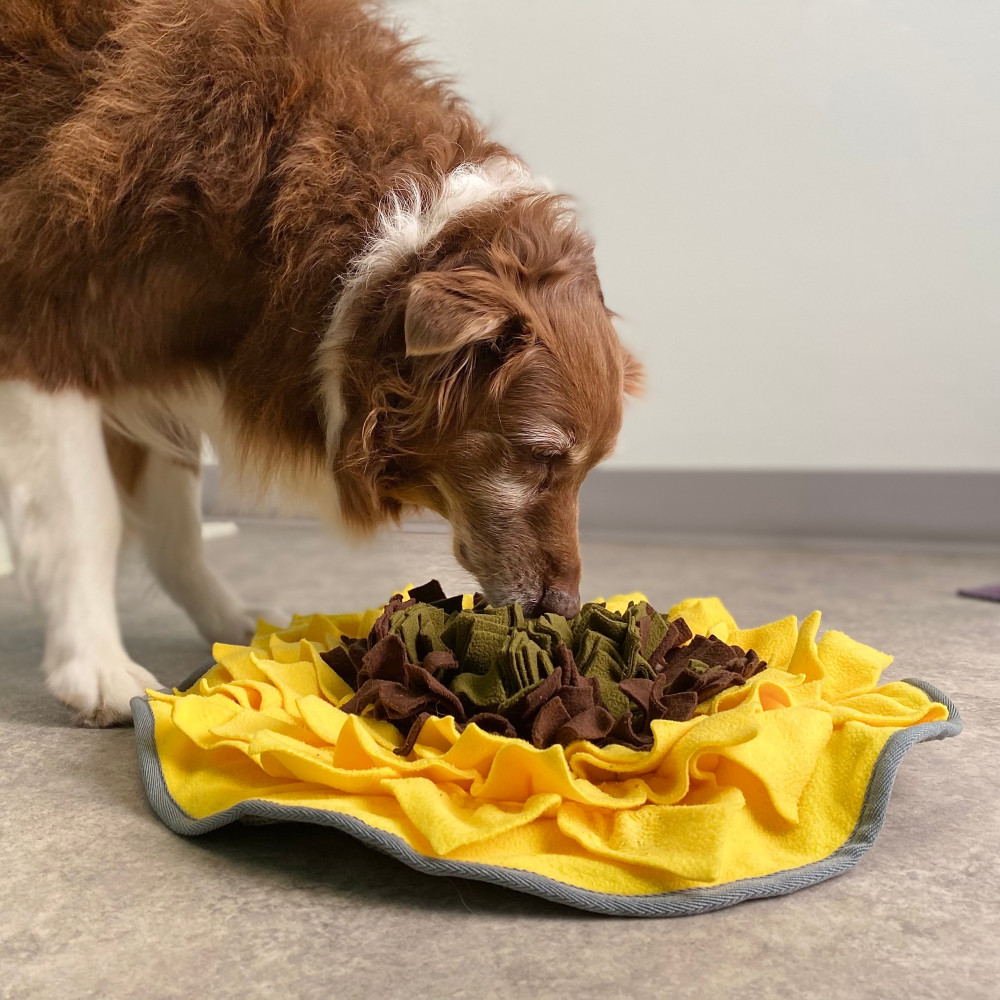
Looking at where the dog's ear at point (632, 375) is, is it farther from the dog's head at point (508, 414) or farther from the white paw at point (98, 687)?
the white paw at point (98, 687)

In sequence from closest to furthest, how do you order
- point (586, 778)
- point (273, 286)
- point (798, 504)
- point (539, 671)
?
1. point (586, 778)
2. point (539, 671)
3. point (273, 286)
4. point (798, 504)

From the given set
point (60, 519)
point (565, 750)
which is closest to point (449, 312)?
point (565, 750)

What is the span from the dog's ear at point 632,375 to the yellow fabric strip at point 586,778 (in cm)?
80

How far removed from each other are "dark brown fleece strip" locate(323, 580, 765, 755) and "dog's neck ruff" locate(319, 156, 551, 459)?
549 millimetres

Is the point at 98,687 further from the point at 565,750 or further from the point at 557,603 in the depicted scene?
the point at 565,750

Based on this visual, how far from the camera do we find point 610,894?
4.19ft

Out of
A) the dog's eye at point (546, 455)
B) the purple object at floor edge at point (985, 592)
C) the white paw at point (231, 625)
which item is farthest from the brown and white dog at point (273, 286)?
the purple object at floor edge at point (985, 592)

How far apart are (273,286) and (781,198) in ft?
9.73

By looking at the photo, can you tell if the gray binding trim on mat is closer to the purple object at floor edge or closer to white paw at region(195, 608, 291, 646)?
white paw at region(195, 608, 291, 646)

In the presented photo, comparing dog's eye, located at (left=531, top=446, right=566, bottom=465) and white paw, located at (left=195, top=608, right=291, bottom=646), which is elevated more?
dog's eye, located at (left=531, top=446, right=566, bottom=465)

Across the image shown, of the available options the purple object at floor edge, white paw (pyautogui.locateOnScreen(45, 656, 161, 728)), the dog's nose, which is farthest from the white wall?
white paw (pyautogui.locateOnScreen(45, 656, 161, 728))

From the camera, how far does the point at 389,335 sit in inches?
79.8

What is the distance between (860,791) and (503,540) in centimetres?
84

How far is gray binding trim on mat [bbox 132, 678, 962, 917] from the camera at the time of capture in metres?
1.26
